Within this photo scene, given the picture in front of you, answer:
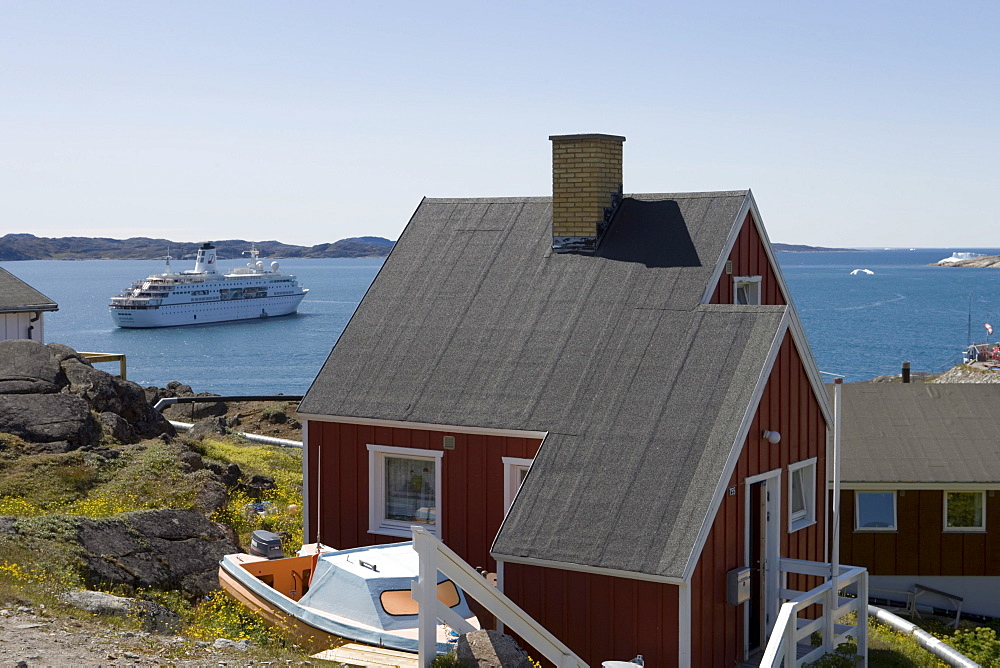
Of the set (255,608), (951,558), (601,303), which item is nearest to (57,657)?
(255,608)

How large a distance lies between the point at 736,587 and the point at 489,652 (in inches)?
166

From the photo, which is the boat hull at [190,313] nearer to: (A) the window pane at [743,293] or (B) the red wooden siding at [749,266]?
(B) the red wooden siding at [749,266]

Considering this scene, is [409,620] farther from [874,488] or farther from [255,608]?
[874,488]

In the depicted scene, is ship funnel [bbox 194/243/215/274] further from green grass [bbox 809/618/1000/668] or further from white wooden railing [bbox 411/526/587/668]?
white wooden railing [bbox 411/526/587/668]

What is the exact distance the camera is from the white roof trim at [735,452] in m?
13.0

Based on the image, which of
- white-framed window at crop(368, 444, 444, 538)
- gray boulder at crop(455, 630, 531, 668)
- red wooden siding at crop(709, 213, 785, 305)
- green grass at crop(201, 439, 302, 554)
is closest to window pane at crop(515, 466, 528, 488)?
white-framed window at crop(368, 444, 444, 538)

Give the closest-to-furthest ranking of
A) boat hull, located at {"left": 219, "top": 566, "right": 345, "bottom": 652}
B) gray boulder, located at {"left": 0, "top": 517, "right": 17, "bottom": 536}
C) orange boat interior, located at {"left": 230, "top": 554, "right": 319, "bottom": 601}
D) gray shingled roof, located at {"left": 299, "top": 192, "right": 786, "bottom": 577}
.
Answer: boat hull, located at {"left": 219, "top": 566, "right": 345, "bottom": 652} → gray shingled roof, located at {"left": 299, "top": 192, "right": 786, "bottom": 577} → gray boulder, located at {"left": 0, "top": 517, "right": 17, "bottom": 536} → orange boat interior, located at {"left": 230, "top": 554, "right": 319, "bottom": 601}

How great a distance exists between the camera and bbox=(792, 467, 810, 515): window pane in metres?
16.7

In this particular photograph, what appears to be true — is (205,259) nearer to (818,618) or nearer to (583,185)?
(583,185)

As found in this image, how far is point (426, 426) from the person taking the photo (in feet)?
53.6

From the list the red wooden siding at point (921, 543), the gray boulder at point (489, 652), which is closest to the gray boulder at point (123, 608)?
the gray boulder at point (489, 652)

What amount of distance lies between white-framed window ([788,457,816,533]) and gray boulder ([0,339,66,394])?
1648 centimetres

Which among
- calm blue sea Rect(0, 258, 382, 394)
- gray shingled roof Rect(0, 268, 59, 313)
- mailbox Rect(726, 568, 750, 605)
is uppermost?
gray shingled roof Rect(0, 268, 59, 313)

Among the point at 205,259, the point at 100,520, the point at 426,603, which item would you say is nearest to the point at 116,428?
the point at 100,520
